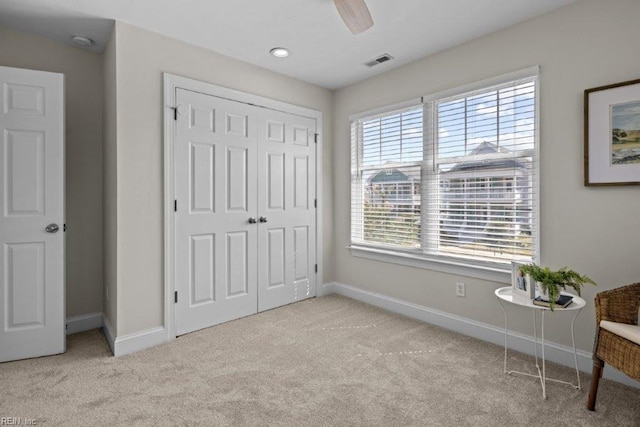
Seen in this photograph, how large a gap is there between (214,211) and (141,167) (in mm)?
702

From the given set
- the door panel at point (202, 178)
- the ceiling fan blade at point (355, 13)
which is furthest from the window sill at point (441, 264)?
the ceiling fan blade at point (355, 13)

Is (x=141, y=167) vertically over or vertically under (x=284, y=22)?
under

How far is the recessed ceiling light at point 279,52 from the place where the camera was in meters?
3.03

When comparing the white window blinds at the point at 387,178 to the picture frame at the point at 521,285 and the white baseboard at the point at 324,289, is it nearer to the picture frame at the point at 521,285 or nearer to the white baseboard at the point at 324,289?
→ the white baseboard at the point at 324,289

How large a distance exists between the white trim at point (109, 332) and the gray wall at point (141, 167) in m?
0.12

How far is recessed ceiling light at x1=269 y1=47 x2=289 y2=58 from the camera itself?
3.03m

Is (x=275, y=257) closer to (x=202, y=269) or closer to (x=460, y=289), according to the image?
(x=202, y=269)

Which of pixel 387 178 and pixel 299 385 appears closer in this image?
pixel 299 385

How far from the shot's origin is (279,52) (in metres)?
3.08

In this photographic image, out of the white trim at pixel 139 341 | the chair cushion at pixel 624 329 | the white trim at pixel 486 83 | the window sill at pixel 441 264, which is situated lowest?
the white trim at pixel 139 341

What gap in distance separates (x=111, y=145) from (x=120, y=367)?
1.67 meters

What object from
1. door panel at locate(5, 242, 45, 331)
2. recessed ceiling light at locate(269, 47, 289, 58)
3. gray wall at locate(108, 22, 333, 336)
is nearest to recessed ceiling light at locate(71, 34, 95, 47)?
gray wall at locate(108, 22, 333, 336)

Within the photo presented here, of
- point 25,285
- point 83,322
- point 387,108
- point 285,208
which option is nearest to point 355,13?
point 387,108

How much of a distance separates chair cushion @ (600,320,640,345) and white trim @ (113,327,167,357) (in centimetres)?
297
